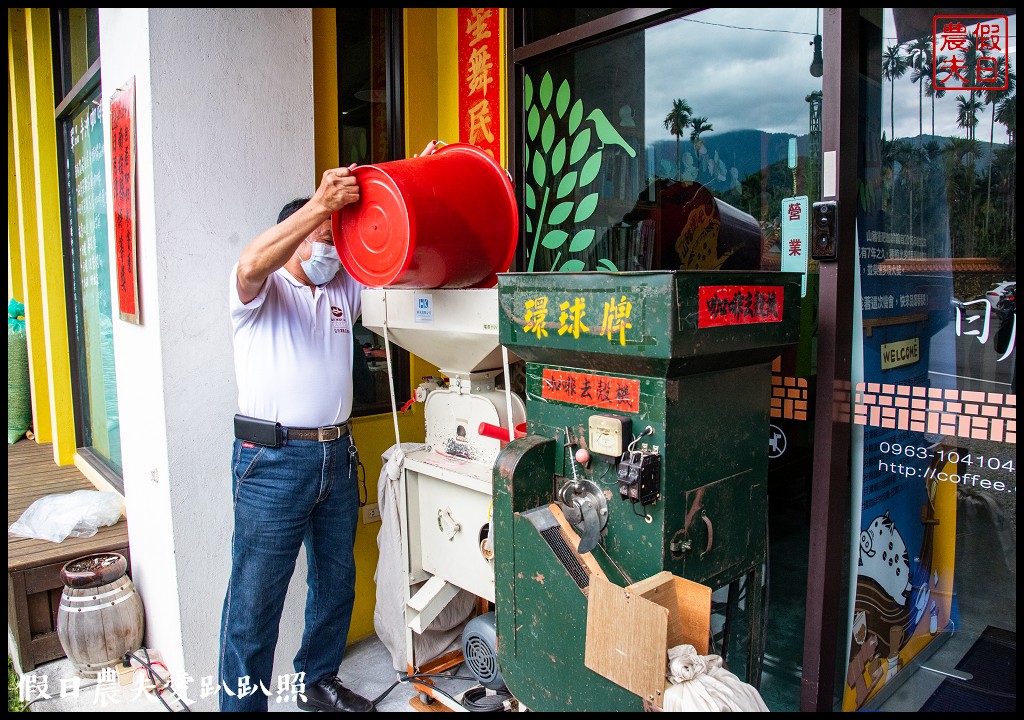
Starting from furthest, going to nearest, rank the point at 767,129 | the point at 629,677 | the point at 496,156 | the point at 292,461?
the point at 496,156, the point at 292,461, the point at 767,129, the point at 629,677

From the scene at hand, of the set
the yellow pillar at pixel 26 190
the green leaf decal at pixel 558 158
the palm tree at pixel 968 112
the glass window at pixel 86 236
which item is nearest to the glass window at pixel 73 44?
the glass window at pixel 86 236

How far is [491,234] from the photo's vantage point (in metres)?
2.43

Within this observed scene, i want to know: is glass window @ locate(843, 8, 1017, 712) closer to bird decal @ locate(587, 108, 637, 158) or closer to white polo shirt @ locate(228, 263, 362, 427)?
bird decal @ locate(587, 108, 637, 158)

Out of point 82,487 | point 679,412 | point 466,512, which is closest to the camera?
point 679,412

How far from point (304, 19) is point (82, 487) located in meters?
3.42

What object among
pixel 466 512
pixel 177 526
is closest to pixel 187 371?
pixel 177 526

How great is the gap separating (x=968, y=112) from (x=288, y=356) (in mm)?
2289

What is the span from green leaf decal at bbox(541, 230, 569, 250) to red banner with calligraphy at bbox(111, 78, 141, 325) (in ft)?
5.63

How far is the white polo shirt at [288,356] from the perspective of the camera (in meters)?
2.55

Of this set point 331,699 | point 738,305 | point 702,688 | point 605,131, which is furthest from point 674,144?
point 331,699

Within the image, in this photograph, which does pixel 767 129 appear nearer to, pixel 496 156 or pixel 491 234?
pixel 491 234

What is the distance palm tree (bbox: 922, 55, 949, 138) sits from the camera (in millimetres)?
2020

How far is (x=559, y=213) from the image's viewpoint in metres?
3.10

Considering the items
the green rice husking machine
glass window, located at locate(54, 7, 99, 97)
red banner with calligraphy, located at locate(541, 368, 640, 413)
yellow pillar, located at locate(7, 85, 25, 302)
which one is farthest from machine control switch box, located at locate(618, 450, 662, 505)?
yellow pillar, located at locate(7, 85, 25, 302)
